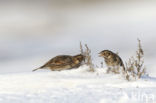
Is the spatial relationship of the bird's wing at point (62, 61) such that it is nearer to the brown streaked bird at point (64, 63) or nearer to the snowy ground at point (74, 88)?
the brown streaked bird at point (64, 63)

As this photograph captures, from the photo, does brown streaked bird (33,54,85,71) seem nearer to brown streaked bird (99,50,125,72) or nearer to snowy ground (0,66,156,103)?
snowy ground (0,66,156,103)

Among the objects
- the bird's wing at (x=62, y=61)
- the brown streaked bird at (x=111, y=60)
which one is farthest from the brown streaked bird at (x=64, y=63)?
the brown streaked bird at (x=111, y=60)

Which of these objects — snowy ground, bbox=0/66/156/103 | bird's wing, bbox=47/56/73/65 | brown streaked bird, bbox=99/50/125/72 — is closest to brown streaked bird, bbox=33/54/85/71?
bird's wing, bbox=47/56/73/65

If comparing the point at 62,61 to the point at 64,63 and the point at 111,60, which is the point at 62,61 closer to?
the point at 64,63

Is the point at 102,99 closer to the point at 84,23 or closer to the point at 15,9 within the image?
the point at 84,23

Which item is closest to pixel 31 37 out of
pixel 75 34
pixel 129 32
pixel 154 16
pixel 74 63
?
pixel 75 34

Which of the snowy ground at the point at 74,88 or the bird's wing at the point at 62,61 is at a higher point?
the bird's wing at the point at 62,61

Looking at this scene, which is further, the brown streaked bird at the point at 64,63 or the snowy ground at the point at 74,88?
the brown streaked bird at the point at 64,63

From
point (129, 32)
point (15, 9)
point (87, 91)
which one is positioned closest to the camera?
point (87, 91)
